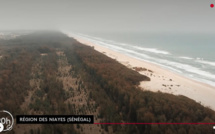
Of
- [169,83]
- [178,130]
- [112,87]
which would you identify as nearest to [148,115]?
[178,130]

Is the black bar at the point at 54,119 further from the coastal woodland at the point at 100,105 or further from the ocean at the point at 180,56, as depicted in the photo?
the ocean at the point at 180,56

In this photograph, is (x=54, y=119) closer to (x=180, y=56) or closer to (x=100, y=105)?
(x=100, y=105)

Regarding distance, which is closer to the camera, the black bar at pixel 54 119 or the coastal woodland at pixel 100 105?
the coastal woodland at pixel 100 105

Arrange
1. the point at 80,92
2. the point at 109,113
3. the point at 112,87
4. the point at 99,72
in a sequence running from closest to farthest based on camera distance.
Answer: the point at 109,113
the point at 112,87
the point at 80,92
the point at 99,72

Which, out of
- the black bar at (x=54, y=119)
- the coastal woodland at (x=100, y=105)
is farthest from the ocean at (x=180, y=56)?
the black bar at (x=54, y=119)

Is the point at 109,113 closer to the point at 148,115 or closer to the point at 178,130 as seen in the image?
the point at 148,115

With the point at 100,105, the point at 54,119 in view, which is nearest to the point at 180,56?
the point at 100,105

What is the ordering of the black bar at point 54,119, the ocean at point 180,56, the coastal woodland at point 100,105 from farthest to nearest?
1. the ocean at point 180,56
2. the black bar at point 54,119
3. the coastal woodland at point 100,105

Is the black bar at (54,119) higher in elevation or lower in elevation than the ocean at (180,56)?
lower
